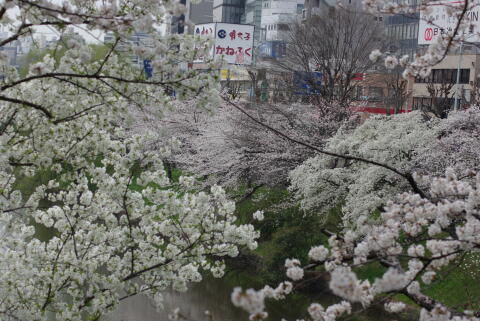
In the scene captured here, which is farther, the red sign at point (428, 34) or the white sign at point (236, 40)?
the white sign at point (236, 40)

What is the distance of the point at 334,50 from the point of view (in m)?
24.2

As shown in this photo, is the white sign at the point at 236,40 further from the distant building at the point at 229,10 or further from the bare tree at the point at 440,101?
the distant building at the point at 229,10

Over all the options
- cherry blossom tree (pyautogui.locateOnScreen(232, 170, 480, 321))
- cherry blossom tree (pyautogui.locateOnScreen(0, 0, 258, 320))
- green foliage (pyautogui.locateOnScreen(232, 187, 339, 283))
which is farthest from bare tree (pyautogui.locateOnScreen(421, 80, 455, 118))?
cherry blossom tree (pyautogui.locateOnScreen(232, 170, 480, 321))

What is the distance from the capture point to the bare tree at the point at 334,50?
23.7m

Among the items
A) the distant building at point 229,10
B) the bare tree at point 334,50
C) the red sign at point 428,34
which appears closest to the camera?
the red sign at point 428,34

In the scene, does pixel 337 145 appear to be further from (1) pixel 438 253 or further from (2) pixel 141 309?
(1) pixel 438 253

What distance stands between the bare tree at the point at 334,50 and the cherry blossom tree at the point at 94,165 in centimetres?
1659

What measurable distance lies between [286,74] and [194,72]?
2216 centimetres

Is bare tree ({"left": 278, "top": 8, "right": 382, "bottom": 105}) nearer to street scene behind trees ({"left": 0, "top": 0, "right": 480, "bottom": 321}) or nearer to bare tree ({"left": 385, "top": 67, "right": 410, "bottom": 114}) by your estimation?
bare tree ({"left": 385, "top": 67, "right": 410, "bottom": 114})

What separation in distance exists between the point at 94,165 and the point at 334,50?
18.8m

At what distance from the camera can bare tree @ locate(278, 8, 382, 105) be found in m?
23.7

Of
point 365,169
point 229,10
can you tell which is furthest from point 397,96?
point 229,10

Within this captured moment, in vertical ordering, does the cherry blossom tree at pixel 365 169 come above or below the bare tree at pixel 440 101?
below

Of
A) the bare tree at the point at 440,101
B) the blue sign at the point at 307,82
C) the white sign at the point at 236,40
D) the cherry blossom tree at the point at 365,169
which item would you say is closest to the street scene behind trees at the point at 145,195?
the cherry blossom tree at the point at 365,169
